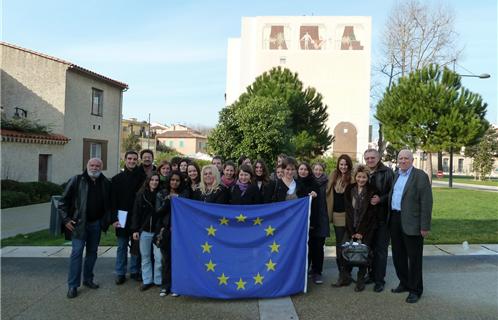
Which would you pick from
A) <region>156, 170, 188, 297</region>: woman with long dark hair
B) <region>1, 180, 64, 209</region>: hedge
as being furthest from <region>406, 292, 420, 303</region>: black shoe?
<region>1, 180, 64, 209</region>: hedge

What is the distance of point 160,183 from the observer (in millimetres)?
6352

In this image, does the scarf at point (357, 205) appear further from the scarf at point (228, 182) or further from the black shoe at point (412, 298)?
the scarf at point (228, 182)

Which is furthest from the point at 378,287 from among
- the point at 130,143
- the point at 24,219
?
the point at 130,143

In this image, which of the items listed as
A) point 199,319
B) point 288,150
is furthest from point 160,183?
point 288,150

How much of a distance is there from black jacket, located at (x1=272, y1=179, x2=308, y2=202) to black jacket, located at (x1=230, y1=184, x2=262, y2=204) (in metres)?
0.35

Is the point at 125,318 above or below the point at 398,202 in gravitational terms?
below

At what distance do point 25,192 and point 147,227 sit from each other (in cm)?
1388

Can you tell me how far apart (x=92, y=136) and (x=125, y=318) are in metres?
22.4

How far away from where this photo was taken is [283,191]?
256 inches

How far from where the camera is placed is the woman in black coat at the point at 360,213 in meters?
6.31

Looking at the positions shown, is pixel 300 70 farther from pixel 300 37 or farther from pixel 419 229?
pixel 419 229

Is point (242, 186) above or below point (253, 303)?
above

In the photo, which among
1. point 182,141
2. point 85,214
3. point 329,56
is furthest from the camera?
point 182,141

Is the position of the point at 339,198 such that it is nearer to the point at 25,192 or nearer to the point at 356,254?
the point at 356,254
